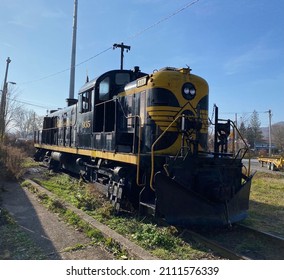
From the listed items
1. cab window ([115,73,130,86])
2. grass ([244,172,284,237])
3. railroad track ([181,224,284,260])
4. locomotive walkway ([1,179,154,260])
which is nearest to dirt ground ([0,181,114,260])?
locomotive walkway ([1,179,154,260])

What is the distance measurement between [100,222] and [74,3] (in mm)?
20090

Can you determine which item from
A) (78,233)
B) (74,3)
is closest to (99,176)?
(78,233)

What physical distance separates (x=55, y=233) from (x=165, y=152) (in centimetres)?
296

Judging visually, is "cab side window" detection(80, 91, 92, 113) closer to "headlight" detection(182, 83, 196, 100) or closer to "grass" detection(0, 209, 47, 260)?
"headlight" detection(182, 83, 196, 100)

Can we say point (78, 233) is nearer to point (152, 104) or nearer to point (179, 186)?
point (179, 186)

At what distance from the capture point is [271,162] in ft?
88.9

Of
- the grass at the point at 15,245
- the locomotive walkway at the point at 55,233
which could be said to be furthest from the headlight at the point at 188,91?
the grass at the point at 15,245

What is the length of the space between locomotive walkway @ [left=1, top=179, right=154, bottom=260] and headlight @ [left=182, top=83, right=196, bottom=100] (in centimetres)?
357

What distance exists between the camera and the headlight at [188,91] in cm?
766

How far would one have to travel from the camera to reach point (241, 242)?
613 cm

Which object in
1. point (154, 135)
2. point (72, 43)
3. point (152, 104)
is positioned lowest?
point (154, 135)

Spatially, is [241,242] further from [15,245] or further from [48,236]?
[15,245]

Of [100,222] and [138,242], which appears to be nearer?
[138,242]

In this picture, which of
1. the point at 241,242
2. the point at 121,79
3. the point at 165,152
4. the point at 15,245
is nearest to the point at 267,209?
the point at 241,242
